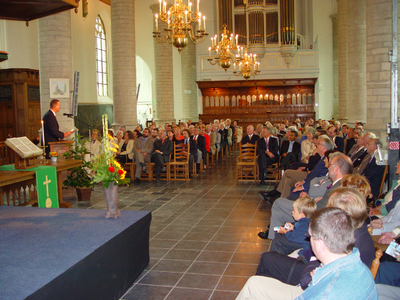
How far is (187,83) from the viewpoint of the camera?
22.8 metres

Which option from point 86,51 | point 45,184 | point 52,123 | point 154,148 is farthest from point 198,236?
point 86,51

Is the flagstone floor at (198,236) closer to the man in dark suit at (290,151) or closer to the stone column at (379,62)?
the man in dark suit at (290,151)

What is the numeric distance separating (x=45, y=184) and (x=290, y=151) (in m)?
5.56

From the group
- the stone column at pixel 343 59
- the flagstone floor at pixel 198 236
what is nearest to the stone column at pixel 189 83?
the stone column at pixel 343 59

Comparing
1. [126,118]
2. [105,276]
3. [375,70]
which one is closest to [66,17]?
[126,118]

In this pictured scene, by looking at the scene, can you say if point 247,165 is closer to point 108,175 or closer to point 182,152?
point 182,152

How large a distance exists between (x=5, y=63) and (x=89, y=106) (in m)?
5.14

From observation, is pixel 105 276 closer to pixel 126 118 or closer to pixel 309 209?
pixel 309 209

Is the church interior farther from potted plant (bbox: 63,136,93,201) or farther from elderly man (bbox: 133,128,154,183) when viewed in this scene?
elderly man (bbox: 133,128,154,183)

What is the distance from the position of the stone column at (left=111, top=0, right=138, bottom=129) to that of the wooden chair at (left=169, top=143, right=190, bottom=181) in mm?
4173

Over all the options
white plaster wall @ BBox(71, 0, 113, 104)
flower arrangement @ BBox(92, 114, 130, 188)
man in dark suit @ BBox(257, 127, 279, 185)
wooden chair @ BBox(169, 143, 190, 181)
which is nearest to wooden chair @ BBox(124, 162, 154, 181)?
wooden chair @ BBox(169, 143, 190, 181)

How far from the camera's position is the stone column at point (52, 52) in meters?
10.1

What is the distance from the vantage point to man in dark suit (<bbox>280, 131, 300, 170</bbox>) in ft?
28.0

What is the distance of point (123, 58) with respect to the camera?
43.9 ft
